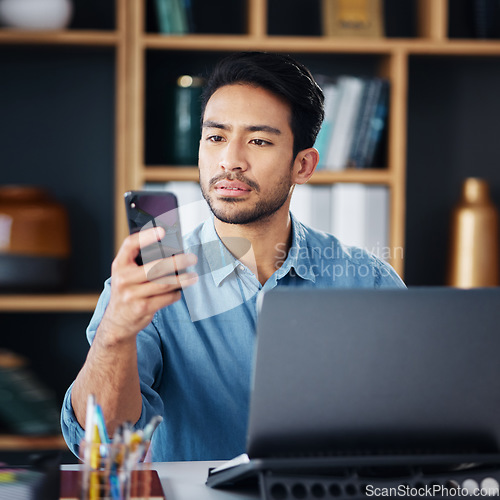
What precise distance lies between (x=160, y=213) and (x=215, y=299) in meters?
0.52

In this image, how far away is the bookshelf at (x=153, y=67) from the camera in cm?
201

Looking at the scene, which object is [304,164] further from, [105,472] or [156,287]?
[105,472]

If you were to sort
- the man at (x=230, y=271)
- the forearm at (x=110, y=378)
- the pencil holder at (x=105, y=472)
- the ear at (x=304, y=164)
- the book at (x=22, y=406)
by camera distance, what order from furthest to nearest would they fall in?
the book at (x=22, y=406)
the ear at (x=304, y=164)
the man at (x=230, y=271)
the forearm at (x=110, y=378)
the pencil holder at (x=105, y=472)

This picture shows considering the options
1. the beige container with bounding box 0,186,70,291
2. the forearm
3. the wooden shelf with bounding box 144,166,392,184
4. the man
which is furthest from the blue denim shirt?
the beige container with bounding box 0,186,70,291

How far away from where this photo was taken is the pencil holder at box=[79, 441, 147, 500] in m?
0.77

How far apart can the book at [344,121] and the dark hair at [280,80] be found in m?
0.47

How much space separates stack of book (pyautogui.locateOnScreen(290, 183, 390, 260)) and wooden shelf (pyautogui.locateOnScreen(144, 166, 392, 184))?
0.08ft

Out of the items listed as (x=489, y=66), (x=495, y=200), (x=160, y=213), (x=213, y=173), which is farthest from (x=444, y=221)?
(x=160, y=213)

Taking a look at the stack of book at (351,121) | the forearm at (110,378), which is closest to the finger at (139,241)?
the forearm at (110,378)

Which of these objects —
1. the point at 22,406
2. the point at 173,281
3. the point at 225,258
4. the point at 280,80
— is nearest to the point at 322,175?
the point at 280,80

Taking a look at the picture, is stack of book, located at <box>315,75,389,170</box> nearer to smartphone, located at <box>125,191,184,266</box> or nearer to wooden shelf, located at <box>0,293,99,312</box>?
wooden shelf, located at <box>0,293,99,312</box>

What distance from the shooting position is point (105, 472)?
775 mm

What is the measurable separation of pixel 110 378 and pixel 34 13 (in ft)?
4.53

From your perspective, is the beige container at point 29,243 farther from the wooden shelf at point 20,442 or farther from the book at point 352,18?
the book at point 352,18
